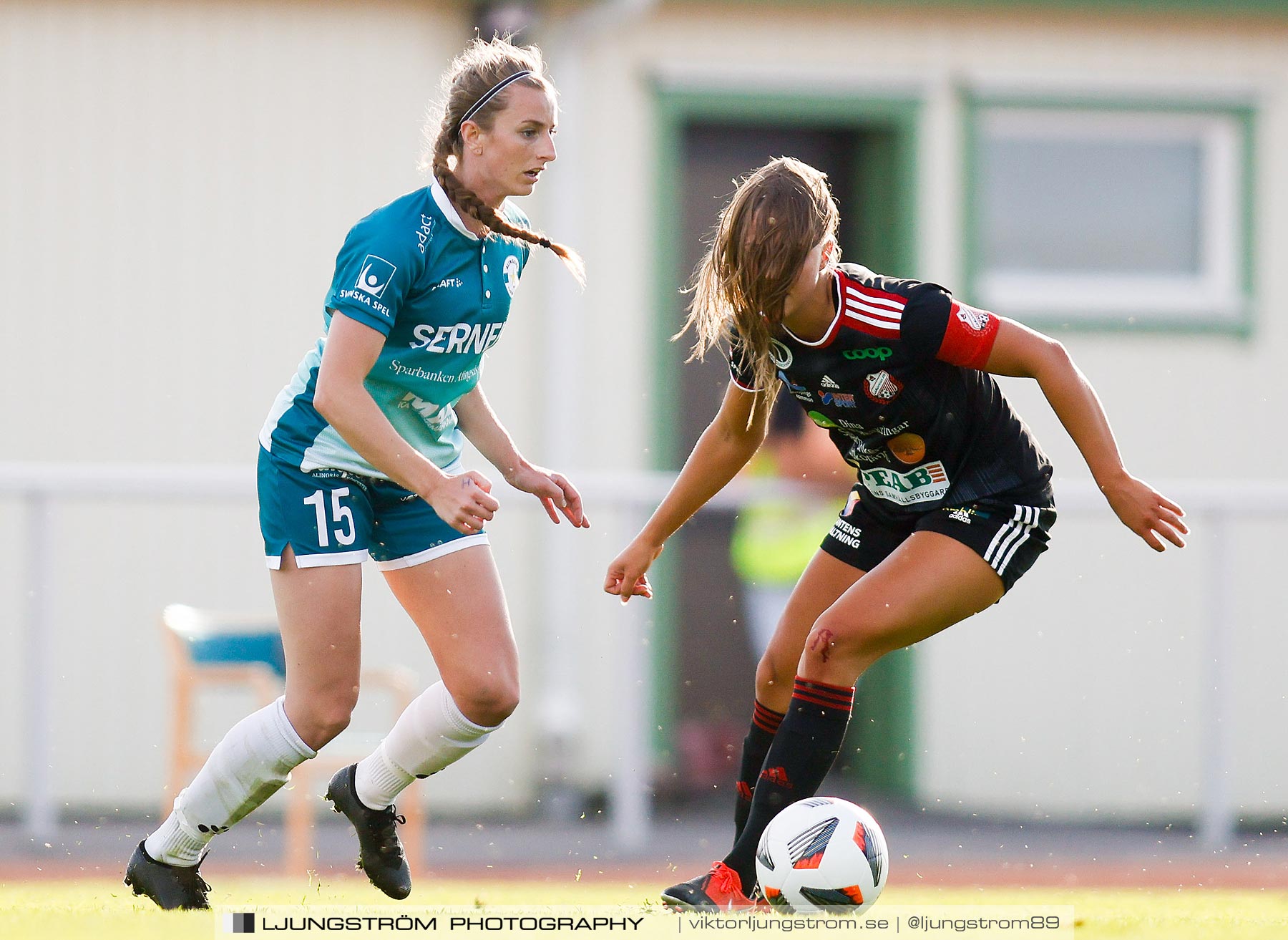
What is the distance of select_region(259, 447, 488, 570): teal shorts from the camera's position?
413 centimetres

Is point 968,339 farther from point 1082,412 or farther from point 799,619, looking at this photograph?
point 799,619

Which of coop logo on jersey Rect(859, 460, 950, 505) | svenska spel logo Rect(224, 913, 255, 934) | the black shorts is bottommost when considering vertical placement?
svenska spel logo Rect(224, 913, 255, 934)

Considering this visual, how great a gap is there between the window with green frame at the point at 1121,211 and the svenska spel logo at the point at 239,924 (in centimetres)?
601

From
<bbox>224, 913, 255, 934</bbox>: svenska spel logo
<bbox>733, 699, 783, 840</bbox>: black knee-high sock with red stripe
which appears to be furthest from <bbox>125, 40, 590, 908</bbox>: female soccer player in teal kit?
<bbox>733, 699, 783, 840</bbox>: black knee-high sock with red stripe

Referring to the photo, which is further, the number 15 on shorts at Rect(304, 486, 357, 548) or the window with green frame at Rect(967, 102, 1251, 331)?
the window with green frame at Rect(967, 102, 1251, 331)

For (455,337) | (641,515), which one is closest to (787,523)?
(641,515)

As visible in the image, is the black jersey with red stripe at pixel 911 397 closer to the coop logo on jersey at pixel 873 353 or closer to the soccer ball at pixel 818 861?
the coop logo on jersey at pixel 873 353

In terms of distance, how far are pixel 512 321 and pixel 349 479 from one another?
171 inches

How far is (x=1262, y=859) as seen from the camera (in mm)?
7551

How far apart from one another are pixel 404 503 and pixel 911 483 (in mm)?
1283

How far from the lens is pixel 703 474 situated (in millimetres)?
4352

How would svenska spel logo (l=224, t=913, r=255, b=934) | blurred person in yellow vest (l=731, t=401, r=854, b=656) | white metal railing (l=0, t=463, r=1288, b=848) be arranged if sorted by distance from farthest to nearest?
blurred person in yellow vest (l=731, t=401, r=854, b=656)
white metal railing (l=0, t=463, r=1288, b=848)
svenska spel logo (l=224, t=913, r=255, b=934)

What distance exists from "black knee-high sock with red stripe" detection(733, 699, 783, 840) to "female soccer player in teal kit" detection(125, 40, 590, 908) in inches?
25.0

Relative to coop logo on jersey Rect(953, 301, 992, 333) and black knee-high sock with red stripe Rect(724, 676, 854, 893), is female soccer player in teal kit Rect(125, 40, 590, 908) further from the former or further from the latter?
coop logo on jersey Rect(953, 301, 992, 333)
